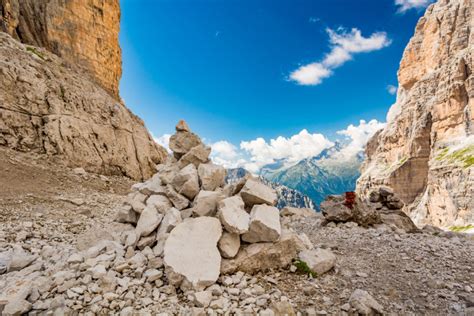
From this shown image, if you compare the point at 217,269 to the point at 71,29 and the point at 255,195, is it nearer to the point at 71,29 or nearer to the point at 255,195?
the point at 255,195

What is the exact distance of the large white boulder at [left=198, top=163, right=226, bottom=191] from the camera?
1025 centimetres

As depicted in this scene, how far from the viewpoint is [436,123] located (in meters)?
127

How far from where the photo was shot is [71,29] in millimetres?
38531

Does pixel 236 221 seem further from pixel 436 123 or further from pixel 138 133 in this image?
pixel 436 123

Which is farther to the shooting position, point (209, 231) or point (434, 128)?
point (434, 128)

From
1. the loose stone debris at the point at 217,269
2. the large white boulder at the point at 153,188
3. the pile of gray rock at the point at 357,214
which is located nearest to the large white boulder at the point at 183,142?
the large white boulder at the point at 153,188

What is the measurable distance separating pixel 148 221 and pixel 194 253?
2.43 meters

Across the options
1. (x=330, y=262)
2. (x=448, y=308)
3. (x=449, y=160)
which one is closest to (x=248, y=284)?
(x=330, y=262)

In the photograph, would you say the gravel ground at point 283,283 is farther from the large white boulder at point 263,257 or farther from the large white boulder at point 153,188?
the large white boulder at point 153,188

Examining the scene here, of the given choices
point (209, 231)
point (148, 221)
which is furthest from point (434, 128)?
point (148, 221)

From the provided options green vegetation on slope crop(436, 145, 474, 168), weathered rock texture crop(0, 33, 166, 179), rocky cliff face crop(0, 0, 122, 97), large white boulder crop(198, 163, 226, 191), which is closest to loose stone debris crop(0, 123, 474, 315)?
large white boulder crop(198, 163, 226, 191)

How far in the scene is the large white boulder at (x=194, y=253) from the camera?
6.56 m

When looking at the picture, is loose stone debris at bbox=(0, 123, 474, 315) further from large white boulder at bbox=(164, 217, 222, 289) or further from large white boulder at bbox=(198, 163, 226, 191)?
large white boulder at bbox=(198, 163, 226, 191)

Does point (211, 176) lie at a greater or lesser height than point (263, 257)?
greater
